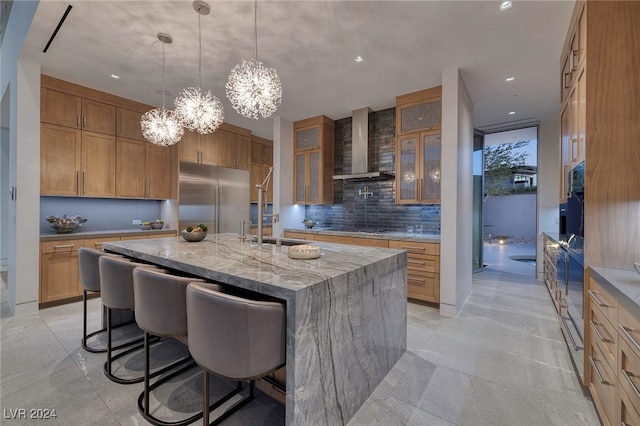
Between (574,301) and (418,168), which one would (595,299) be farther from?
(418,168)

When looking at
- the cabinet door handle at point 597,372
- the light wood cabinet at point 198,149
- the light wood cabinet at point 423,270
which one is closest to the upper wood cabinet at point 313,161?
the light wood cabinet at point 198,149

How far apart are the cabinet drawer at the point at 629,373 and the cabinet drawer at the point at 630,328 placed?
0.11 feet

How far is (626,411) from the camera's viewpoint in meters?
1.25

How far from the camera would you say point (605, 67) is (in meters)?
1.86

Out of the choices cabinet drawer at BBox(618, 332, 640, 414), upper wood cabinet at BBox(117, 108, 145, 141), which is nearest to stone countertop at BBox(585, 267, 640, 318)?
cabinet drawer at BBox(618, 332, 640, 414)

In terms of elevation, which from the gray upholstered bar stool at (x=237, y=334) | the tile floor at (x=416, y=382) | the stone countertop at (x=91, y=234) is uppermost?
the stone countertop at (x=91, y=234)

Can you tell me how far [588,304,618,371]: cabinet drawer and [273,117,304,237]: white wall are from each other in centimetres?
402

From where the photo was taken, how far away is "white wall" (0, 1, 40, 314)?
10.5ft

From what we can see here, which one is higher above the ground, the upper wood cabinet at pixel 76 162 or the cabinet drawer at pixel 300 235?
the upper wood cabinet at pixel 76 162

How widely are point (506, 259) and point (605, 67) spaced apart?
6.08 m

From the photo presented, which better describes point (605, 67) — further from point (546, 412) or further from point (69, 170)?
point (69, 170)

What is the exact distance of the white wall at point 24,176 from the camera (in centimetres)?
319

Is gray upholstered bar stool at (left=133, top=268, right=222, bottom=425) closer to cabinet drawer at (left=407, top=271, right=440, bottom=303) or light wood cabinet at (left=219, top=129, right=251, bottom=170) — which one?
cabinet drawer at (left=407, top=271, right=440, bottom=303)

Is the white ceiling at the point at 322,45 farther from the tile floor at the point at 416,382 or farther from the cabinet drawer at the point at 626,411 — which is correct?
the tile floor at the point at 416,382
